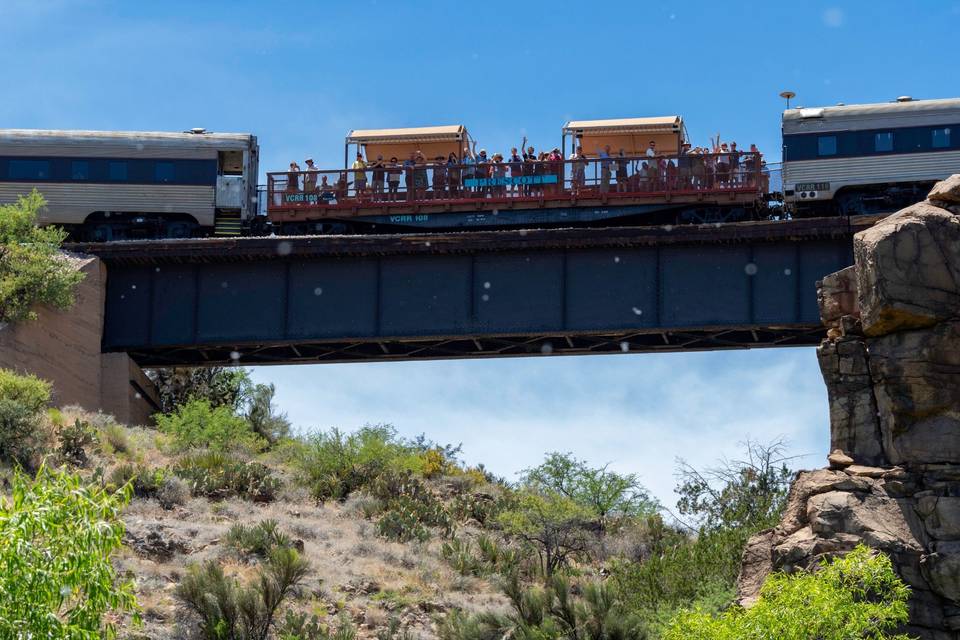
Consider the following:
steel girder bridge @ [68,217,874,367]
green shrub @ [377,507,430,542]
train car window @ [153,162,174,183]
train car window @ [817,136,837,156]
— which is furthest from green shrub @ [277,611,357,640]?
train car window @ [817,136,837,156]

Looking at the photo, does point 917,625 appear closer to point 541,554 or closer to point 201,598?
point 201,598

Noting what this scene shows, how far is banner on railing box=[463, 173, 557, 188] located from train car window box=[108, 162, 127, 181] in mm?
9853

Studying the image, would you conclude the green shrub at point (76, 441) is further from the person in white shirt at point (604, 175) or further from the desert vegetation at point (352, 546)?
the person in white shirt at point (604, 175)

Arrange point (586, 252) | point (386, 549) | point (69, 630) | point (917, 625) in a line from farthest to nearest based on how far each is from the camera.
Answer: point (586, 252) → point (386, 549) → point (917, 625) → point (69, 630)

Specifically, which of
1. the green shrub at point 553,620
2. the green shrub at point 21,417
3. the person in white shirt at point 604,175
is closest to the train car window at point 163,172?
the green shrub at point 21,417

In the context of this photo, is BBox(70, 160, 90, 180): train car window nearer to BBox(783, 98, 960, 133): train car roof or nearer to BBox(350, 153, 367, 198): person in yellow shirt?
BBox(350, 153, 367, 198): person in yellow shirt

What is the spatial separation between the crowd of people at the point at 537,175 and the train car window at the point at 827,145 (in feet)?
5.22

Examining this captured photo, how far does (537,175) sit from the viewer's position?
42031 mm

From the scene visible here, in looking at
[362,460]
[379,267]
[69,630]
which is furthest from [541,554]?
[69,630]

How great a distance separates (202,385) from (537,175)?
16.4m

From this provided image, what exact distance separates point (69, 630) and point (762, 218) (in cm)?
2986

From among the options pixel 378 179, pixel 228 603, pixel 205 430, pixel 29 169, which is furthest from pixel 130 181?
pixel 228 603

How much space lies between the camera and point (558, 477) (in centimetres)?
3988

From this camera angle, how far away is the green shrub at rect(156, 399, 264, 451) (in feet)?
131
